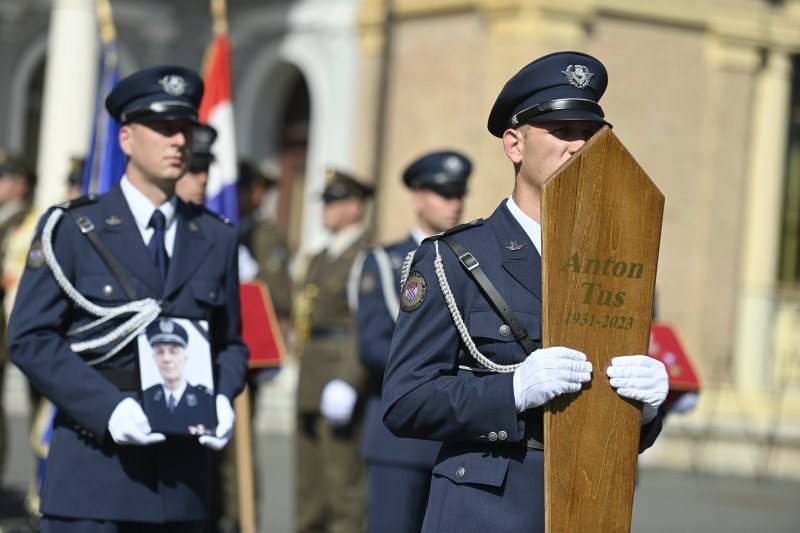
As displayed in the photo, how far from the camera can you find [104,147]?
6.64m

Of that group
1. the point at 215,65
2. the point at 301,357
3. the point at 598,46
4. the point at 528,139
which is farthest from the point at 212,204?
the point at 598,46

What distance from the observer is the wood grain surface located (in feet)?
10.2

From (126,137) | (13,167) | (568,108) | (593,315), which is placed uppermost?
(13,167)

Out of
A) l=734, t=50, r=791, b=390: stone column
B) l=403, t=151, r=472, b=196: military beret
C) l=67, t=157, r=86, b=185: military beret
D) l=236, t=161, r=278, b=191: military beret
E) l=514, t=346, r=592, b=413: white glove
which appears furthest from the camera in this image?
l=734, t=50, r=791, b=390: stone column

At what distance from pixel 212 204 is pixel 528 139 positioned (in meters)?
4.43

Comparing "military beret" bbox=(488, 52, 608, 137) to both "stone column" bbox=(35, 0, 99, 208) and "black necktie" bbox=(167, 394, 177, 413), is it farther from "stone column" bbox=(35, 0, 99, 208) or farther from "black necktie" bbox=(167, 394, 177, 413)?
"stone column" bbox=(35, 0, 99, 208)

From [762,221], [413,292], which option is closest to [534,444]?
[413,292]

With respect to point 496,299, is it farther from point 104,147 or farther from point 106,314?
point 104,147

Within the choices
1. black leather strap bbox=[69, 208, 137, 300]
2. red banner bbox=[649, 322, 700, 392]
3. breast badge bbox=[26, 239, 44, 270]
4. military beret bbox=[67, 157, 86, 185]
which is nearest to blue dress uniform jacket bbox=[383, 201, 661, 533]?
black leather strap bbox=[69, 208, 137, 300]

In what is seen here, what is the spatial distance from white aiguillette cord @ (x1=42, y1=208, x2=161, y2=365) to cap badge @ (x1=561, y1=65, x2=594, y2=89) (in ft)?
5.06

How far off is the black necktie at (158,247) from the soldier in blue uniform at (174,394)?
0.17m

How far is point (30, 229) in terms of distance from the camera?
9.09m

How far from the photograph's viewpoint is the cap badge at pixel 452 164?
630 centimetres

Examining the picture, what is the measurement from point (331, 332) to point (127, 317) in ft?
13.8
